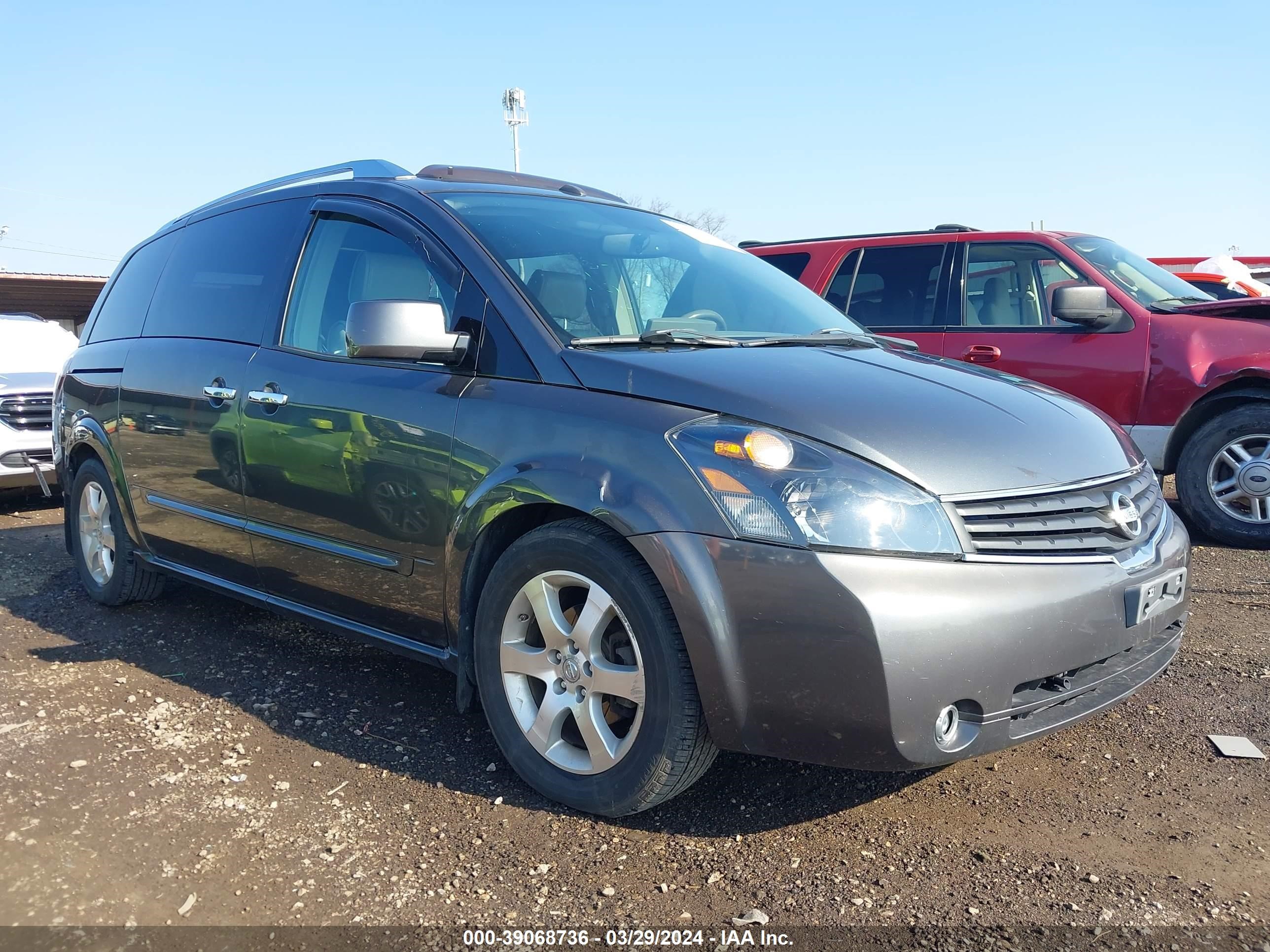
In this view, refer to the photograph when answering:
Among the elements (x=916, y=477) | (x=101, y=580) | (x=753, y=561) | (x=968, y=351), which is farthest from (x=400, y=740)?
(x=968, y=351)

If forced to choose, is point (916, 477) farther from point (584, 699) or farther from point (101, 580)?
point (101, 580)

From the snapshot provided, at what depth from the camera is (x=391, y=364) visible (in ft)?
11.1

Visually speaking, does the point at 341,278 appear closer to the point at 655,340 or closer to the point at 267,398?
the point at 267,398

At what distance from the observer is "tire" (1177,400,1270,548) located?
5844 mm

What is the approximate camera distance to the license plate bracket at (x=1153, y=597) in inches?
107

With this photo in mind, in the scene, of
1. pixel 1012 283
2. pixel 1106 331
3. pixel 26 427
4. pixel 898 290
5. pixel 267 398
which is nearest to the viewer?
pixel 267 398

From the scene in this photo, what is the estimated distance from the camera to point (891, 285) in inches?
274

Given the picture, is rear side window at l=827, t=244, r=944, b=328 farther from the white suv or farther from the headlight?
the white suv

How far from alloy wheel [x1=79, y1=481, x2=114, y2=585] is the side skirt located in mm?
590

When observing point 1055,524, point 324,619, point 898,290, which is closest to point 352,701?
point 324,619

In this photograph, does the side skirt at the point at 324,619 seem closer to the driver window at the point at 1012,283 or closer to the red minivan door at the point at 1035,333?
the red minivan door at the point at 1035,333

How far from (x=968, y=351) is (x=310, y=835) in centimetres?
507

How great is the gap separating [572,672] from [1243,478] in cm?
471

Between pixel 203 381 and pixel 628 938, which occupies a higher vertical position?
pixel 203 381
